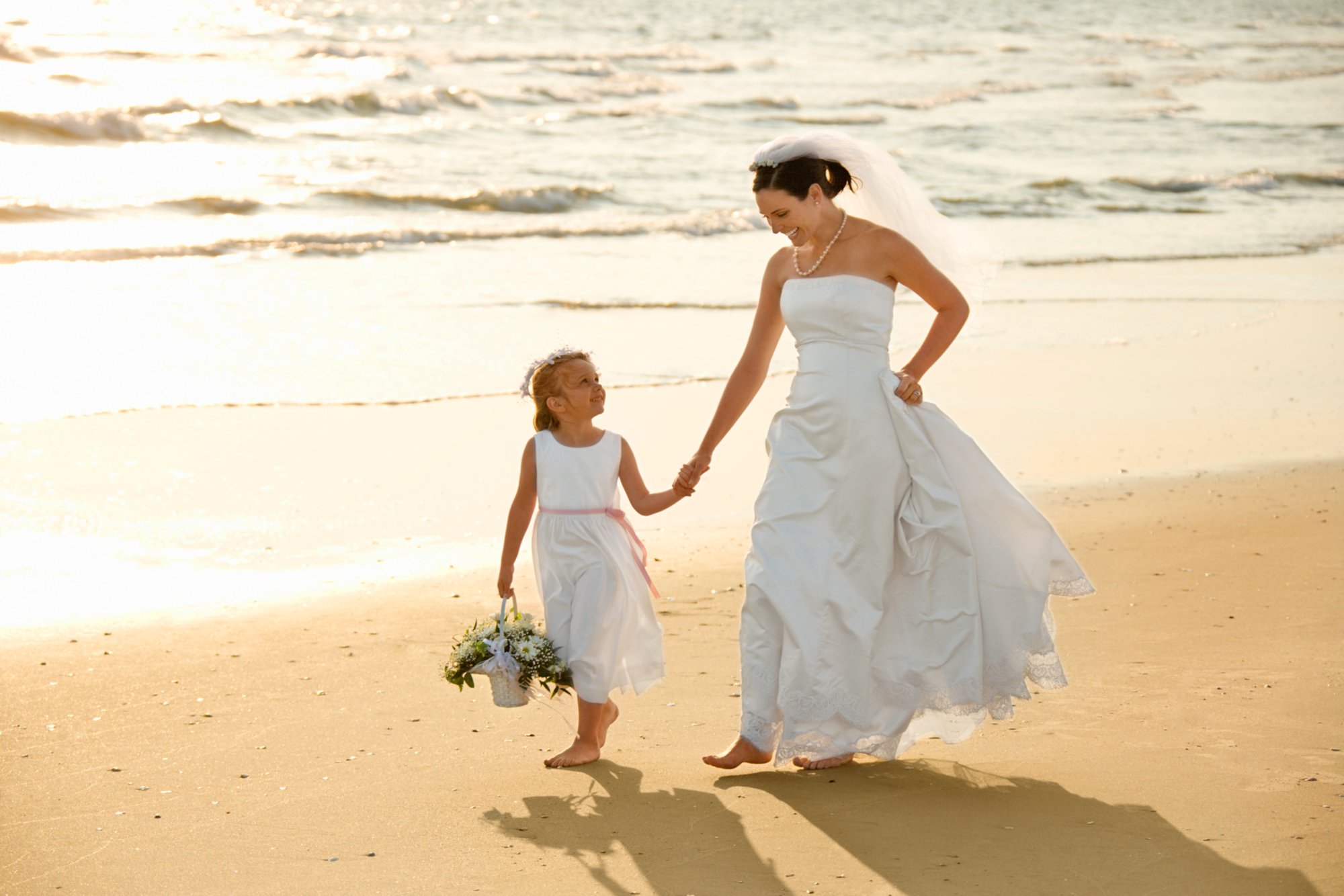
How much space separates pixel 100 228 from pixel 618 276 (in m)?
6.43

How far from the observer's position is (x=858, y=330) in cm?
457

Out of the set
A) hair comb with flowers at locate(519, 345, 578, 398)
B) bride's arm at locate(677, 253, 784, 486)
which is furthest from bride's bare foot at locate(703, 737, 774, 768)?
hair comb with flowers at locate(519, 345, 578, 398)

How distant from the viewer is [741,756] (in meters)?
4.46

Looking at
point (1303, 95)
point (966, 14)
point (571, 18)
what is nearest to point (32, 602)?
point (1303, 95)

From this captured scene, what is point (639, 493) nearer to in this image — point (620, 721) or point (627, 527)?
point (627, 527)

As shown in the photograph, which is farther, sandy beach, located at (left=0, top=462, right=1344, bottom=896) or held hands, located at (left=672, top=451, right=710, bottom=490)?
held hands, located at (left=672, top=451, right=710, bottom=490)

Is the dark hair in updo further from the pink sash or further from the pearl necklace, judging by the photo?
the pink sash

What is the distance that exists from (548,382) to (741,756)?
1295 mm

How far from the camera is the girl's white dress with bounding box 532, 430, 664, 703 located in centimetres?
471

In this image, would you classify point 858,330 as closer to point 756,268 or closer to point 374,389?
point 374,389

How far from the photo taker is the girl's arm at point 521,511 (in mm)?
4742

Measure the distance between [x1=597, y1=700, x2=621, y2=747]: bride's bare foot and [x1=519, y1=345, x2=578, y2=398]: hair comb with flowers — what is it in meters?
1.03

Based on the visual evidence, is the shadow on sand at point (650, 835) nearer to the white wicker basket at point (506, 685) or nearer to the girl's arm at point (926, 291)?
the white wicker basket at point (506, 685)

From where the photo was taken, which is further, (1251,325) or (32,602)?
(1251,325)
